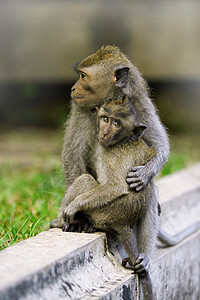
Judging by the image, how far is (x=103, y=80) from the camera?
14.0 ft

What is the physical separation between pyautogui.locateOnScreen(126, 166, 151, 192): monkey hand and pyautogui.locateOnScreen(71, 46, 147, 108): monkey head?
63cm

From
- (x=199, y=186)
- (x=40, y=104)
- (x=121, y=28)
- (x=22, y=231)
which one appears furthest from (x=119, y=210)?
(x=40, y=104)

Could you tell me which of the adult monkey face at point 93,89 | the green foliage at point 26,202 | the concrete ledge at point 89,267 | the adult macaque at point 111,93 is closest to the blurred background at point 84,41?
the green foliage at point 26,202

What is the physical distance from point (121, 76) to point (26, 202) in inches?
84.6

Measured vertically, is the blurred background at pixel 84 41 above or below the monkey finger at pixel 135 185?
below

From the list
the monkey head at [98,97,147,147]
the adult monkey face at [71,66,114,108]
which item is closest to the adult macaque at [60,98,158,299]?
the monkey head at [98,97,147,147]

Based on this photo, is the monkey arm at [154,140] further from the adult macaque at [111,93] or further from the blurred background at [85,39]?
the blurred background at [85,39]

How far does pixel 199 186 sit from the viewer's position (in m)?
5.82

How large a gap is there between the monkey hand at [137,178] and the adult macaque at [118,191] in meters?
0.04

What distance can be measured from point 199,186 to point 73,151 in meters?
1.72

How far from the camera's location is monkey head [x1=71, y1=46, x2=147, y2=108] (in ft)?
13.9

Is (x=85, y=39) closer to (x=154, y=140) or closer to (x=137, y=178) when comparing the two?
(x=154, y=140)

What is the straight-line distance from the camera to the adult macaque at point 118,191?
3.84 meters

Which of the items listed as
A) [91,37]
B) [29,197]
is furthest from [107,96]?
[91,37]
